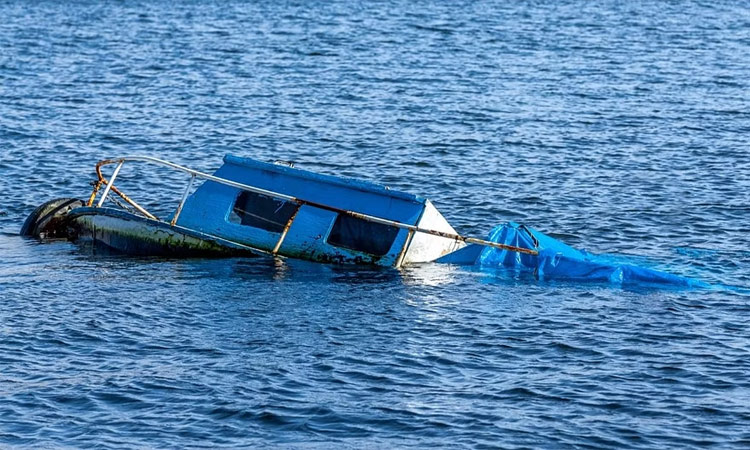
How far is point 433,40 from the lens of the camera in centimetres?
5847

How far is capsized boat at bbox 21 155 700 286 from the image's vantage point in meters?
24.8

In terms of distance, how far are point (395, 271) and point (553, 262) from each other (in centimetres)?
350

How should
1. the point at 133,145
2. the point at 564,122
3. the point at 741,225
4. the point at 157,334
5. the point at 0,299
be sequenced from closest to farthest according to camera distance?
the point at 157,334 → the point at 0,299 → the point at 741,225 → the point at 133,145 → the point at 564,122

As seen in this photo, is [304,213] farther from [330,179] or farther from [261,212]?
[261,212]

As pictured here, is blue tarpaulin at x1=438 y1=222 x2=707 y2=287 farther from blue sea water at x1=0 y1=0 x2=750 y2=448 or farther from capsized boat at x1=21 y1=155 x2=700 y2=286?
blue sea water at x1=0 y1=0 x2=750 y2=448

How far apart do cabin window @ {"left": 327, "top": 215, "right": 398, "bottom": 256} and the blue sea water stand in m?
0.66

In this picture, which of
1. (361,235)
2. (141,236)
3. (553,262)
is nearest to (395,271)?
(361,235)

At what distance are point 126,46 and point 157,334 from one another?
37.4 m

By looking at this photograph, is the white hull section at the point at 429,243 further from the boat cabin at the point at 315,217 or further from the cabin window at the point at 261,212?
the cabin window at the point at 261,212

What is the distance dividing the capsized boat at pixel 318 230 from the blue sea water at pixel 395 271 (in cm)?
56

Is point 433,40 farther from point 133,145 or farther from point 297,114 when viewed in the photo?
point 133,145

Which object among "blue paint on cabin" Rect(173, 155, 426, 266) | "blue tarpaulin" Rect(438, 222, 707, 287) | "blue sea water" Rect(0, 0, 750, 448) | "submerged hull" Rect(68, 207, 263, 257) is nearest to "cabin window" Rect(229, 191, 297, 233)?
"blue paint on cabin" Rect(173, 155, 426, 266)

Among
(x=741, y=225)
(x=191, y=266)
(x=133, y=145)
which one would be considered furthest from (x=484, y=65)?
(x=191, y=266)

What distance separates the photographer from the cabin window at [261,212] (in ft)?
85.0
